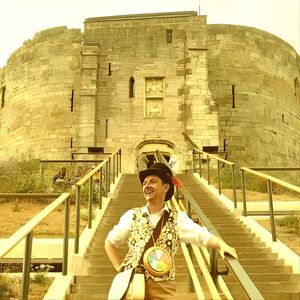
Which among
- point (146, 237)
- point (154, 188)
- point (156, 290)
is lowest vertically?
point (156, 290)

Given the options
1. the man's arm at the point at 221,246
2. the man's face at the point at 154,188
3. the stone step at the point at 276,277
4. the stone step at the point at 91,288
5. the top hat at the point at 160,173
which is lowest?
the stone step at the point at 91,288

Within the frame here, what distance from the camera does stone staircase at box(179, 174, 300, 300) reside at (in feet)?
16.6

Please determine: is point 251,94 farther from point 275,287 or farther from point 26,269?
point 26,269

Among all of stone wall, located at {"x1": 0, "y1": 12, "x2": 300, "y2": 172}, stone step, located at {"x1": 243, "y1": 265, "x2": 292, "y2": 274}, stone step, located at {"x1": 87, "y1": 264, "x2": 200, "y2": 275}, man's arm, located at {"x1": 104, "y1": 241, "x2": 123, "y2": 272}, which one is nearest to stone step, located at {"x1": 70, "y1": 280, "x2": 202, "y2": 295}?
stone step, located at {"x1": 87, "y1": 264, "x2": 200, "y2": 275}

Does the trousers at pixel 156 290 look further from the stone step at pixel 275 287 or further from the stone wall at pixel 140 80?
the stone wall at pixel 140 80

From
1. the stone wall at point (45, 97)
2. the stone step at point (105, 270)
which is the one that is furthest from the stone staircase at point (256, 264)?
the stone wall at point (45, 97)

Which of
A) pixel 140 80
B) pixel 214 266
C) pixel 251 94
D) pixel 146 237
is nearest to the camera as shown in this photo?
pixel 146 237

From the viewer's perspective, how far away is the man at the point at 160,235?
312 cm

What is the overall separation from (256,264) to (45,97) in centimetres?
1719

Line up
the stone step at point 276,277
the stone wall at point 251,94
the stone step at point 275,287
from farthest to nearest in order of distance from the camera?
1. the stone wall at point 251,94
2. the stone step at point 276,277
3. the stone step at point 275,287

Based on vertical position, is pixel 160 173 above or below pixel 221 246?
above

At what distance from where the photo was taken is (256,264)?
5.89 meters

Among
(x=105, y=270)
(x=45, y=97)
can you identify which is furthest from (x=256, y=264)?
(x=45, y=97)

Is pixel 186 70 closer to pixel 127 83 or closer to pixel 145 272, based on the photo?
pixel 127 83
